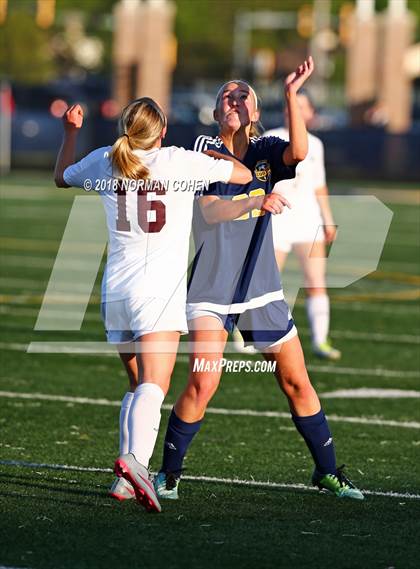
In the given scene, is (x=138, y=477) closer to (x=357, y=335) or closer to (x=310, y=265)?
(x=310, y=265)

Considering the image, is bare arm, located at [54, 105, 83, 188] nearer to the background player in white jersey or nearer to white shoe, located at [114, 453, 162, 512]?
white shoe, located at [114, 453, 162, 512]

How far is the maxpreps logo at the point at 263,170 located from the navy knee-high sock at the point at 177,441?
3.86 ft

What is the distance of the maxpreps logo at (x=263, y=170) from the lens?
22.4ft

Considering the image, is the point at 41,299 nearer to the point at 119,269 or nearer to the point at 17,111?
the point at 119,269

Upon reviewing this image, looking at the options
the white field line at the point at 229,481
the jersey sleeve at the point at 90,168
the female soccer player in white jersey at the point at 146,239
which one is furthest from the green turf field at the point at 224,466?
the jersey sleeve at the point at 90,168

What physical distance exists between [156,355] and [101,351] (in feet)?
18.0

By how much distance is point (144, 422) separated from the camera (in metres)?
6.48

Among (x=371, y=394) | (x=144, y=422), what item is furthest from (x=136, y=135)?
(x=371, y=394)

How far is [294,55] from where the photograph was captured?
81938 mm

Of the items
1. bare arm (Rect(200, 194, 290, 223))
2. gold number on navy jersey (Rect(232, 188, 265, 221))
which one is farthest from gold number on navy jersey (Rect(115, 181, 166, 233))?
gold number on navy jersey (Rect(232, 188, 265, 221))

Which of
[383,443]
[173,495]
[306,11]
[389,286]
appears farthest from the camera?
[306,11]

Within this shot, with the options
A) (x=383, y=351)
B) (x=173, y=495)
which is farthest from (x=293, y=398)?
(x=383, y=351)

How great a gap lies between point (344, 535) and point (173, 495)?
3.26 feet

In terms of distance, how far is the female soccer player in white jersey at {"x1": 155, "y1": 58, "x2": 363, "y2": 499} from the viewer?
6801 millimetres
